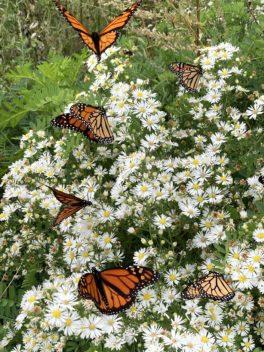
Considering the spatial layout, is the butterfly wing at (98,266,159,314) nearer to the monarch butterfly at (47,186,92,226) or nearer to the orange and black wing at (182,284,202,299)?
the orange and black wing at (182,284,202,299)

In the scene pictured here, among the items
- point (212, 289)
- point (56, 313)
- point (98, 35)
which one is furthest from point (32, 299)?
point (98, 35)

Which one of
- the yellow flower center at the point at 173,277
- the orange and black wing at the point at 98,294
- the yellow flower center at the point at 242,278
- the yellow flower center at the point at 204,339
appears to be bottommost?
the yellow flower center at the point at 204,339

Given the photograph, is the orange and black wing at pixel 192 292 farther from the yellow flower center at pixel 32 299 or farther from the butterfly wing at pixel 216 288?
the yellow flower center at pixel 32 299

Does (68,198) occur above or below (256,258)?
above

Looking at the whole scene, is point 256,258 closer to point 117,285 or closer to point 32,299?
point 117,285

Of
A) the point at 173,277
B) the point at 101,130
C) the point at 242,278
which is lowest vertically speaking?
the point at 242,278

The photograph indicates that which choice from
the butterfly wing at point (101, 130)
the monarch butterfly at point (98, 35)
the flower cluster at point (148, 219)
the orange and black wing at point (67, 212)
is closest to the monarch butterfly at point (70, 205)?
the orange and black wing at point (67, 212)

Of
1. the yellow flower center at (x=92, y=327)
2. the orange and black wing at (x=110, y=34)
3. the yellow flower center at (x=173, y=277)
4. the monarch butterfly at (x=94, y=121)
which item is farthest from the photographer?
the orange and black wing at (x=110, y=34)

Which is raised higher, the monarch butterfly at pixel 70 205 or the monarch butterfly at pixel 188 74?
the monarch butterfly at pixel 188 74

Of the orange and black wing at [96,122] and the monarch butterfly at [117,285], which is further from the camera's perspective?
the orange and black wing at [96,122]
